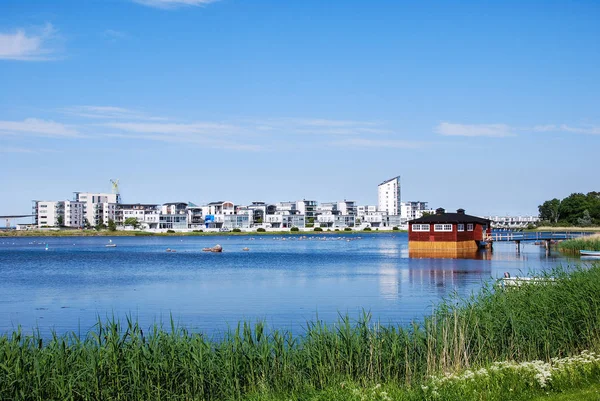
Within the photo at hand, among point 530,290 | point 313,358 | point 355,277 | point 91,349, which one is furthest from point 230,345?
point 355,277

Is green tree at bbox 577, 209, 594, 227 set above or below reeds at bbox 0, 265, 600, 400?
above

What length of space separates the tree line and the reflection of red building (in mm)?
67842

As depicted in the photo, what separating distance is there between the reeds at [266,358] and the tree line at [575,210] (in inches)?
4443

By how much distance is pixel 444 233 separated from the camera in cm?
5531

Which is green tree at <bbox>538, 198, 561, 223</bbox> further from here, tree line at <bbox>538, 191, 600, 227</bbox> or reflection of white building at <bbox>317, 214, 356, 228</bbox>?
reflection of white building at <bbox>317, 214, 356, 228</bbox>

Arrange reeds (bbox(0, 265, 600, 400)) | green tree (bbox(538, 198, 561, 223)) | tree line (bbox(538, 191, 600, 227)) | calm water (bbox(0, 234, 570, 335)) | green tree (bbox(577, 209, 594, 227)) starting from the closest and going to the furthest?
reeds (bbox(0, 265, 600, 400)) → calm water (bbox(0, 234, 570, 335)) → green tree (bbox(577, 209, 594, 227)) → tree line (bbox(538, 191, 600, 227)) → green tree (bbox(538, 198, 561, 223))

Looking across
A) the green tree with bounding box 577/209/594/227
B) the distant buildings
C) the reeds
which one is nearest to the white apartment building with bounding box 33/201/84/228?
the distant buildings

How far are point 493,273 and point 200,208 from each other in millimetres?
149531

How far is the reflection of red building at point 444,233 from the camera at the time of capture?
5462cm

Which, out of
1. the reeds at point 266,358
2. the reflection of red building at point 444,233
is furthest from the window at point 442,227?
the reeds at point 266,358

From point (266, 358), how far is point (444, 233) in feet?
152

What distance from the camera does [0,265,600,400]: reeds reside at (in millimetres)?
9992

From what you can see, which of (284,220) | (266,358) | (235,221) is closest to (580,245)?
(266,358)

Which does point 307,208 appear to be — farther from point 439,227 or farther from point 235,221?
point 439,227
